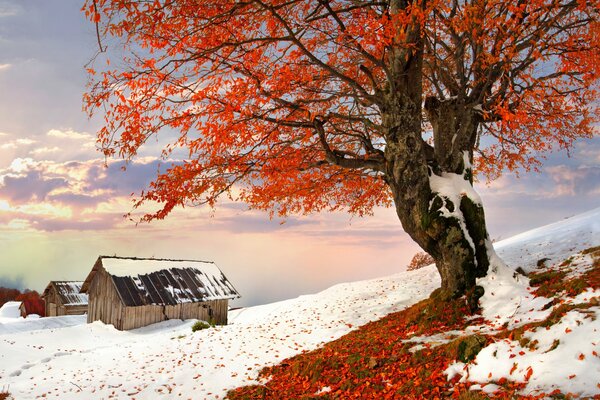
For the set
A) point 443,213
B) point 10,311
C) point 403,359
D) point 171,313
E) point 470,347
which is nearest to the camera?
point 470,347

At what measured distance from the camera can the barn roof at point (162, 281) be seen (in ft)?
92.2

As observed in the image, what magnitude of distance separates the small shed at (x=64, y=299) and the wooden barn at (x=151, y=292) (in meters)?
13.5

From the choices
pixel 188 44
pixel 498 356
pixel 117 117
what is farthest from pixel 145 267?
pixel 498 356

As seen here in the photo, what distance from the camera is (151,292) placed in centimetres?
2866

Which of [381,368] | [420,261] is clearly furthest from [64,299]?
[381,368]

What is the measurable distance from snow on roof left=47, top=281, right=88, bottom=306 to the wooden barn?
13643 mm

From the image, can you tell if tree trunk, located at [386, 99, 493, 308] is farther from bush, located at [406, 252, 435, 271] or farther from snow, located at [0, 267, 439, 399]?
bush, located at [406, 252, 435, 271]

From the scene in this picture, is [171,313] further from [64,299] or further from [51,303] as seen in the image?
[51,303]

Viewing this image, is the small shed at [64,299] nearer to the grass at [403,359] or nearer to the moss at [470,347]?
the grass at [403,359]

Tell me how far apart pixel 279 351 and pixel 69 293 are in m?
43.0

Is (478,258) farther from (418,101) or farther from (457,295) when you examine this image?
(418,101)

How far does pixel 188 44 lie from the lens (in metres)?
9.95

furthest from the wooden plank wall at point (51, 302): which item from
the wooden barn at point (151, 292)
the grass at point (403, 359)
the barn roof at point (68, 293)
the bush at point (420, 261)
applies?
the grass at point (403, 359)

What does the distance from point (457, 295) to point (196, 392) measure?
23.1ft
